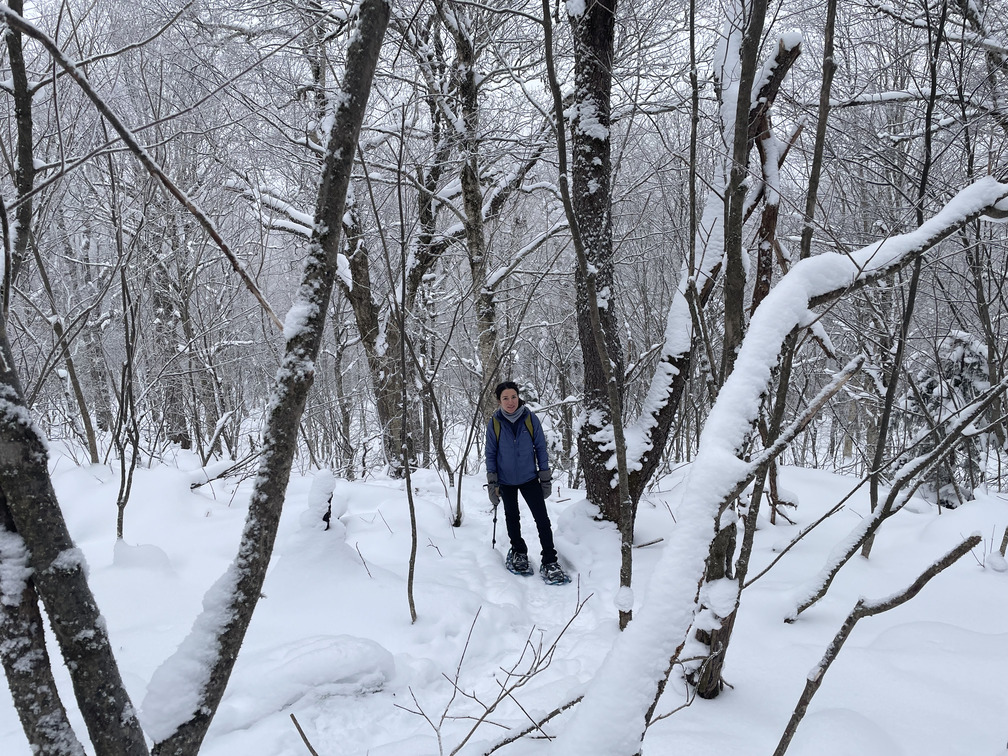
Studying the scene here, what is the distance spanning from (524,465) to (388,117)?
17.9ft

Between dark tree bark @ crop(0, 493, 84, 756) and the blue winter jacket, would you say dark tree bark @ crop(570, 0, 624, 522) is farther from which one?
dark tree bark @ crop(0, 493, 84, 756)

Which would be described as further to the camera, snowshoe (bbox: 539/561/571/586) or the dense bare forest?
snowshoe (bbox: 539/561/571/586)

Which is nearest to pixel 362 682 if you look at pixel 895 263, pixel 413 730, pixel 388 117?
pixel 413 730

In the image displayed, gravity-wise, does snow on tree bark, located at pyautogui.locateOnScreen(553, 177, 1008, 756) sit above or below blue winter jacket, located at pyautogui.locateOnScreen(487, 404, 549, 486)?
above

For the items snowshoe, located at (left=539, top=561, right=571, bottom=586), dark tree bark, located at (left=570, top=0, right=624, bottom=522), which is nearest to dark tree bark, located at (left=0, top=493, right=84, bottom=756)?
snowshoe, located at (left=539, top=561, right=571, bottom=586)

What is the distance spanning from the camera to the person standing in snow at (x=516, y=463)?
4.54m

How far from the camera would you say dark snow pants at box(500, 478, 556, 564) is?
4.47 metres

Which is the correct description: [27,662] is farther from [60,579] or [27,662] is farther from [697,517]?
[697,517]

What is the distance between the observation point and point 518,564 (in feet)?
14.6

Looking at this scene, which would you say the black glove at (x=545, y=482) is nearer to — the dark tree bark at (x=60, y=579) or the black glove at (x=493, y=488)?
the black glove at (x=493, y=488)

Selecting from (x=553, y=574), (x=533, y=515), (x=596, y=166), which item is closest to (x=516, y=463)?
(x=533, y=515)

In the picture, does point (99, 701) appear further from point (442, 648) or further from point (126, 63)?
point (126, 63)

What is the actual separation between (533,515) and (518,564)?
399 millimetres

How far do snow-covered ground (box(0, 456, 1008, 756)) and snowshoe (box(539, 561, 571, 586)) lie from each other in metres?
0.07
